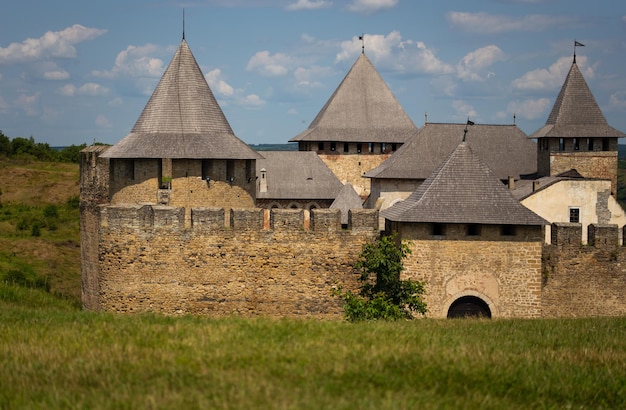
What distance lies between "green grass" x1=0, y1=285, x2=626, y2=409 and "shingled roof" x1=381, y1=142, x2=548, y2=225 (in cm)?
456

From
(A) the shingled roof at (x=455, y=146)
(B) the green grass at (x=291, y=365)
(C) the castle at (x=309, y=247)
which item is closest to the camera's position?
(B) the green grass at (x=291, y=365)

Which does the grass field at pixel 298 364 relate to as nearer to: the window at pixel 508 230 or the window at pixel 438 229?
the window at pixel 438 229

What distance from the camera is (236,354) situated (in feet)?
33.1

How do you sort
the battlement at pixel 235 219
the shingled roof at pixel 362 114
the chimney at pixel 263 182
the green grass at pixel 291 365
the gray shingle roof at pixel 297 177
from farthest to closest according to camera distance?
the shingled roof at pixel 362 114 → the gray shingle roof at pixel 297 177 → the chimney at pixel 263 182 → the battlement at pixel 235 219 → the green grass at pixel 291 365

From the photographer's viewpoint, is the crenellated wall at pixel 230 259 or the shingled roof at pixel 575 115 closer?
the crenellated wall at pixel 230 259

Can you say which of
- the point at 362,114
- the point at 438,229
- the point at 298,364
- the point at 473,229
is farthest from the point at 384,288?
the point at 362,114

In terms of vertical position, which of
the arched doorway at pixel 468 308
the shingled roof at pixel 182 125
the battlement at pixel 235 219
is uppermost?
the shingled roof at pixel 182 125

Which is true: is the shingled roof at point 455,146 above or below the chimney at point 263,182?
above

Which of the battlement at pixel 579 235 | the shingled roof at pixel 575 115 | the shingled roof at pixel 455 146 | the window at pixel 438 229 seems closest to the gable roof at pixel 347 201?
the shingled roof at pixel 455 146

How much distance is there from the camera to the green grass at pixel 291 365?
8.36 meters

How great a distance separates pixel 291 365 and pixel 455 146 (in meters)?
25.4

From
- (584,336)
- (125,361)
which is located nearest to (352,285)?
(584,336)

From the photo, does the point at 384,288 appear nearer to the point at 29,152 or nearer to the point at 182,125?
the point at 182,125

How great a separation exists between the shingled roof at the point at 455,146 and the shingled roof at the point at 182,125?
476 inches
